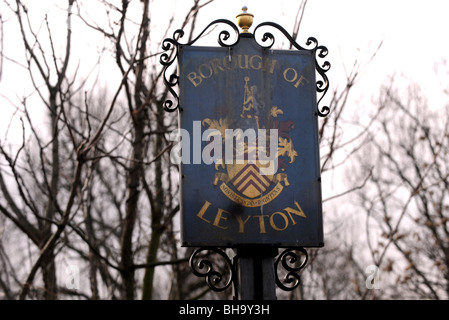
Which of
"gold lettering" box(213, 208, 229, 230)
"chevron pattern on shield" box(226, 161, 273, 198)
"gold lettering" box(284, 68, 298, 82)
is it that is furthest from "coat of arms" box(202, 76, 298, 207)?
"gold lettering" box(284, 68, 298, 82)

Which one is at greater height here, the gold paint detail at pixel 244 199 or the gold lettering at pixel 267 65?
the gold lettering at pixel 267 65

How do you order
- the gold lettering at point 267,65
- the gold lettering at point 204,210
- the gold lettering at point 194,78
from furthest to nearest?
1. the gold lettering at point 267,65
2. the gold lettering at point 194,78
3. the gold lettering at point 204,210

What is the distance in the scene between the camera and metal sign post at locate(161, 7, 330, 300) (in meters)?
5.03

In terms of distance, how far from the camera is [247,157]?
5.15m

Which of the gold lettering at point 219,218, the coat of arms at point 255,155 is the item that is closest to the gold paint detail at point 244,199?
the coat of arms at point 255,155

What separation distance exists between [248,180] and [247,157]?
5.9 inches

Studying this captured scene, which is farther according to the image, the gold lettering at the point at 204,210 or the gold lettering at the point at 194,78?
the gold lettering at the point at 194,78

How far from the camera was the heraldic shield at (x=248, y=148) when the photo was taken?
16.5 ft

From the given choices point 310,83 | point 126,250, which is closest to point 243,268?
point 310,83

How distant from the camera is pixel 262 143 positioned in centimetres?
518

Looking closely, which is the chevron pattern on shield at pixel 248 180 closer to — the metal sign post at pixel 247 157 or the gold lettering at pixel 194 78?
the metal sign post at pixel 247 157

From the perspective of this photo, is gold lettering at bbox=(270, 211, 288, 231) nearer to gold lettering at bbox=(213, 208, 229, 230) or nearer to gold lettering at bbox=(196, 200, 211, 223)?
gold lettering at bbox=(213, 208, 229, 230)

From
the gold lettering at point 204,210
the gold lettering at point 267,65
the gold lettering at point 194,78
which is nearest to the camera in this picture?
the gold lettering at point 204,210
